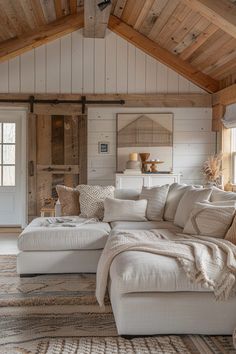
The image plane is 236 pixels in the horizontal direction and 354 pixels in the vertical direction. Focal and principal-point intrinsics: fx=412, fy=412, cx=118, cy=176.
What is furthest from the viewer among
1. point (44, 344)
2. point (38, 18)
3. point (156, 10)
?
point (38, 18)

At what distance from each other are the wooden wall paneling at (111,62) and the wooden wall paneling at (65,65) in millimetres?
679

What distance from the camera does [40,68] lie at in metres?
7.32

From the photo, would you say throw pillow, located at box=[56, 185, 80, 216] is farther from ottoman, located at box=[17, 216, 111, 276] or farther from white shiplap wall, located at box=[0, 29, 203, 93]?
white shiplap wall, located at box=[0, 29, 203, 93]

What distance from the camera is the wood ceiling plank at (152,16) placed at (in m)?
5.75

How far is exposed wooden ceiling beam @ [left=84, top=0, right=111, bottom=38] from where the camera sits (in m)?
5.73

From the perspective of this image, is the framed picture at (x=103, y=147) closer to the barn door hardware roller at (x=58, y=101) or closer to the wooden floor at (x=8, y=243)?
the barn door hardware roller at (x=58, y=101)

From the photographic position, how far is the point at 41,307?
344 centimetres

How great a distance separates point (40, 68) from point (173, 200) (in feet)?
12.4

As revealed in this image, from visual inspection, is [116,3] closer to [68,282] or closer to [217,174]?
[217,174]

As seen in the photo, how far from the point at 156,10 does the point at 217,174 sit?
2.73 metres

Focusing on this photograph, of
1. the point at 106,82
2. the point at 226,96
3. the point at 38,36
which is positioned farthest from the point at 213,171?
the point at 38,36

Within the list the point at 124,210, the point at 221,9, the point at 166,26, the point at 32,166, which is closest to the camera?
the point at 221,9

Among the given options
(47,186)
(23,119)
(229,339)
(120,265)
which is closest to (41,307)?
(120,265)

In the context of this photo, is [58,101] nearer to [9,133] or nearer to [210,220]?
[9,133]
